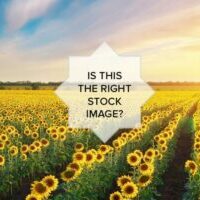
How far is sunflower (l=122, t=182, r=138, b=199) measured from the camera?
8195mm

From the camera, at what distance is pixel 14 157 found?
11625mm

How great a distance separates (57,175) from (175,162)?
3925 millimetres

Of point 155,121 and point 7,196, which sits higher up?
point 155,121

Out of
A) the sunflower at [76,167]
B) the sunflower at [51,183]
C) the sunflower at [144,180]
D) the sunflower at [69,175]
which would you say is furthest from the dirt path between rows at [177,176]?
the sunflower at [51,183]

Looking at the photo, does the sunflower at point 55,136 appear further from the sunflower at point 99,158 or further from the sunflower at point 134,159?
the sunflower at point 134,159

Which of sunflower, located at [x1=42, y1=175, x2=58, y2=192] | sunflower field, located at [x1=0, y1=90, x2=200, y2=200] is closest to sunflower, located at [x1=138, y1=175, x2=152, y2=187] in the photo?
sunflower field, located at [x1=0, y1=90, x2=200, y2=200]

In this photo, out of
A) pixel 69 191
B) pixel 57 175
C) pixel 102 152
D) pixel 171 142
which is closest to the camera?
pixel 69 191

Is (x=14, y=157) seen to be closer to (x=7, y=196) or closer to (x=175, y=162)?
(x=7, y=196)

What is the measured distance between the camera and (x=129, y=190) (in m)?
8.29

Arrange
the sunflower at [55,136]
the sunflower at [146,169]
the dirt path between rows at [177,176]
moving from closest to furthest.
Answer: the sunflower at [146,169], the dirt path between rows at [177,176], the sunflower at [55,136]

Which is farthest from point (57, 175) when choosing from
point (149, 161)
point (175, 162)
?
point (175, 162)

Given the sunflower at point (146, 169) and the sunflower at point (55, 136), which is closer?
the sunflower at point (146, 169)

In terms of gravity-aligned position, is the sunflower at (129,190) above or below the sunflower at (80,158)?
below

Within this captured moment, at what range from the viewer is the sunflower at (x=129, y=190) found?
26.9 feet
